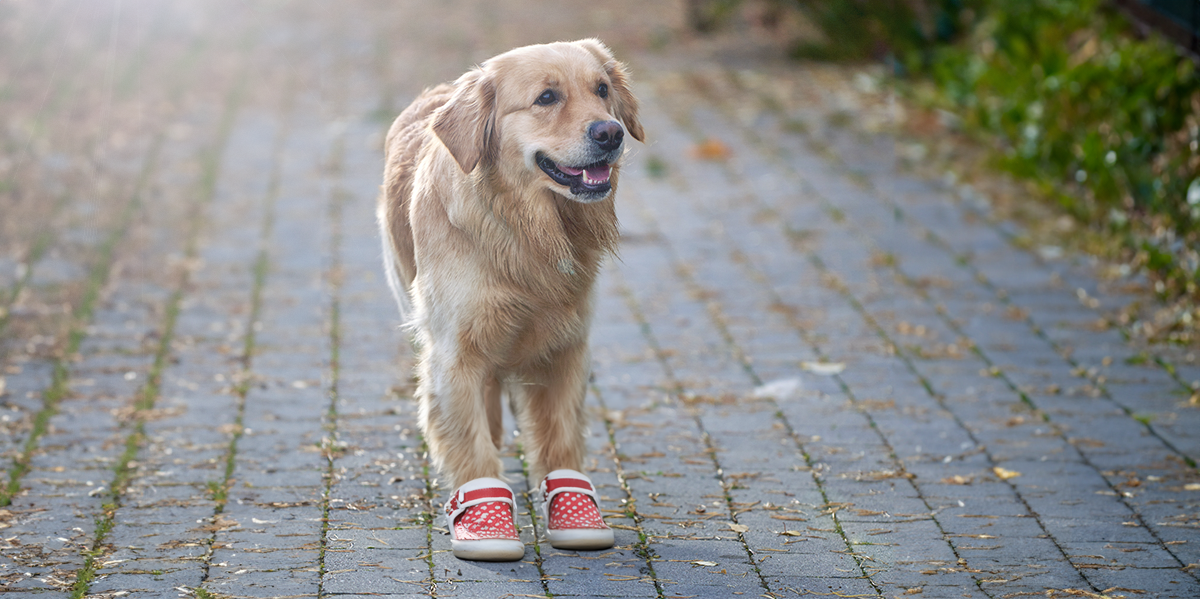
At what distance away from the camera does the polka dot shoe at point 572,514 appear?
3.79 m

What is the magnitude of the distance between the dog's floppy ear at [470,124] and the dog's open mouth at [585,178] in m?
0.19

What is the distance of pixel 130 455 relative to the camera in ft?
14.6

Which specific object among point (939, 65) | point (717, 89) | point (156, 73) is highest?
point (939, 65)

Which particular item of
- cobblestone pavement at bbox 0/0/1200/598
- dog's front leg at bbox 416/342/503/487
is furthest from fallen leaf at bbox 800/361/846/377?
dog's front leg at bbox 416/342/503/487

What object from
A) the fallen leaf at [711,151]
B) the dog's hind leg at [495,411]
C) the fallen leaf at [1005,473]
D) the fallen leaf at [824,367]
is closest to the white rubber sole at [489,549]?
the dog's hind leg at [495,411]

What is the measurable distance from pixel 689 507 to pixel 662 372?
1.37 metres

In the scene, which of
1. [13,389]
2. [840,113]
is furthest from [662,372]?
[840,113]

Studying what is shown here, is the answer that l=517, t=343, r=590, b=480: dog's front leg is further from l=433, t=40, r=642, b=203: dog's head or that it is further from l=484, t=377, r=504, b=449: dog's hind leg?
l=433, t=40, r=642, b=203: dog's head

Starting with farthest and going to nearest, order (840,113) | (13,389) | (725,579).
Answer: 1. (840,113)
2. (13,389)
3. (725,579)

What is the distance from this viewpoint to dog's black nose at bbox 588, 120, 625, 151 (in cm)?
346

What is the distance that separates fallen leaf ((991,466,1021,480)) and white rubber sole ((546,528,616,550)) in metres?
Result: 1.65

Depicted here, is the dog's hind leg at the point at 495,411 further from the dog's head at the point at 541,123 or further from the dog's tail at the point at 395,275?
the dog's head at the point at 541,123

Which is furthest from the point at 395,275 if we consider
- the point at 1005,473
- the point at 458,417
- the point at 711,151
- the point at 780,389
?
the point at 711,151

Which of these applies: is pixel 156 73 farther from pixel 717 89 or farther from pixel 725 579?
pixel 725 579
